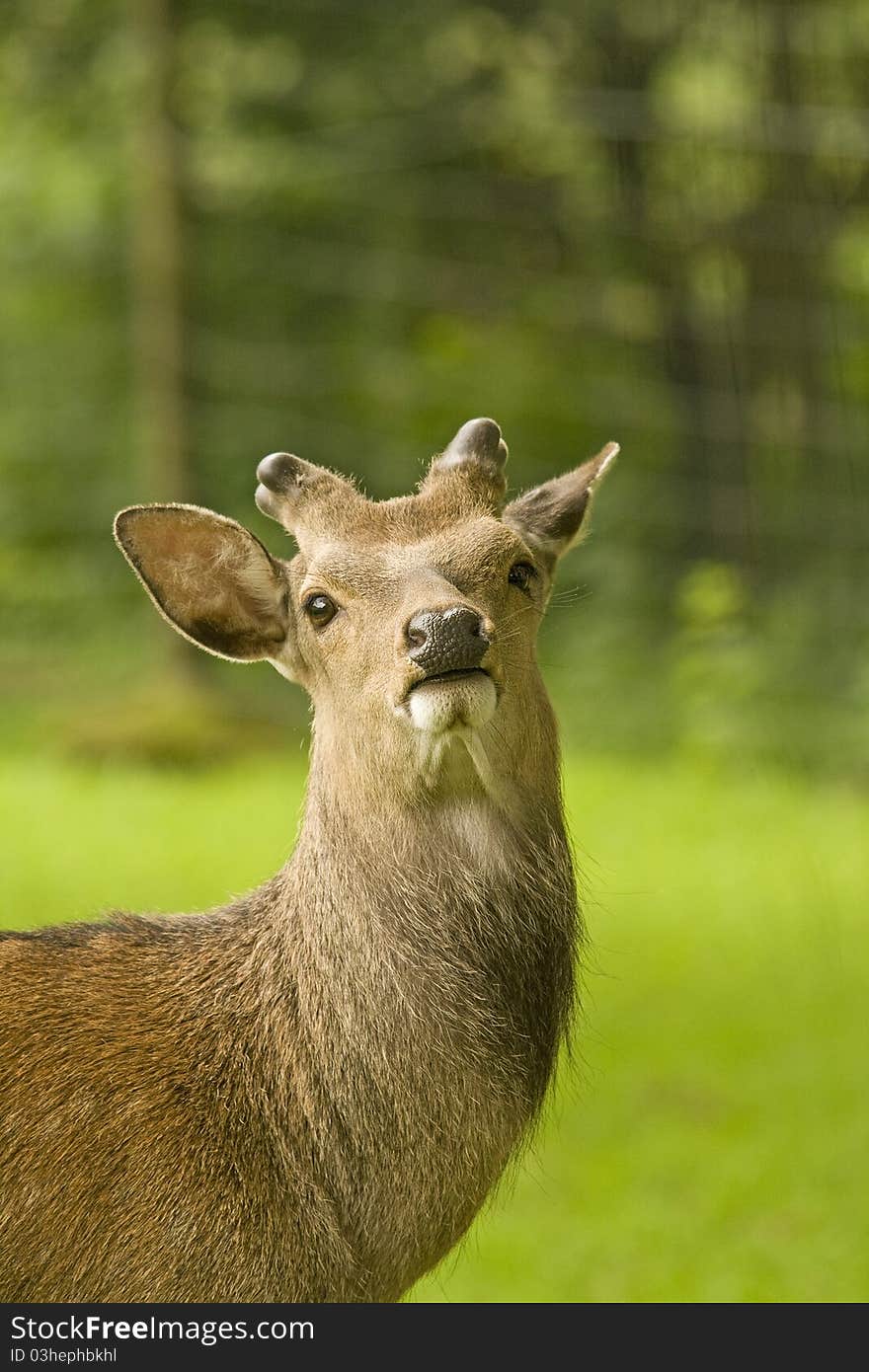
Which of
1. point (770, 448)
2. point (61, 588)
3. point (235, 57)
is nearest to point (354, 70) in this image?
point (235, 57)

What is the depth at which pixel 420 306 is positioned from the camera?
1305cm

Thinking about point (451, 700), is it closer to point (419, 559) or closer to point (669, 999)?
point (419, 559)

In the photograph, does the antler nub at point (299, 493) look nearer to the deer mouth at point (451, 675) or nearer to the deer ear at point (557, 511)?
the deer ear at point (557, 511)

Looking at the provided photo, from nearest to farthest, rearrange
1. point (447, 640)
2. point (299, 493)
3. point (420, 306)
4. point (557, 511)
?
point (447, 640) → point (299, 493) → point (557, 511) → point (420, 306)

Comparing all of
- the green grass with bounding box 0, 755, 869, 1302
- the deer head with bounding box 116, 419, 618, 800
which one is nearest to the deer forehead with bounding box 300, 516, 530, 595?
the deer head with bounding box 116, 419, 618, 800

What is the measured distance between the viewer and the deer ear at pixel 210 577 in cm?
345

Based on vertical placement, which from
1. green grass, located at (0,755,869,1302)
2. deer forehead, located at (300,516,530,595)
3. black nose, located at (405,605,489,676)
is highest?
deer forehead, located at (300,516,530,595)

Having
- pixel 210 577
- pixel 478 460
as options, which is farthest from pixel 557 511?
pixel 210 577

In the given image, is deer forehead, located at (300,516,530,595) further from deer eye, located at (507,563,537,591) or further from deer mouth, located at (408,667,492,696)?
deer mouth, located at (408,667,492,696)

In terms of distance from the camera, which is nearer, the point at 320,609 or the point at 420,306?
the point at 320,609

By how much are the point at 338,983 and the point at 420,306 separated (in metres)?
10.3

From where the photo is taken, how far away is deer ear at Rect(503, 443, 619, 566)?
11.8 feet

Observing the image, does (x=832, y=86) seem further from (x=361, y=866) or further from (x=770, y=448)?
(x=361, y=866)

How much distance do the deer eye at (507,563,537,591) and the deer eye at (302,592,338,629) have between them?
327 mm
